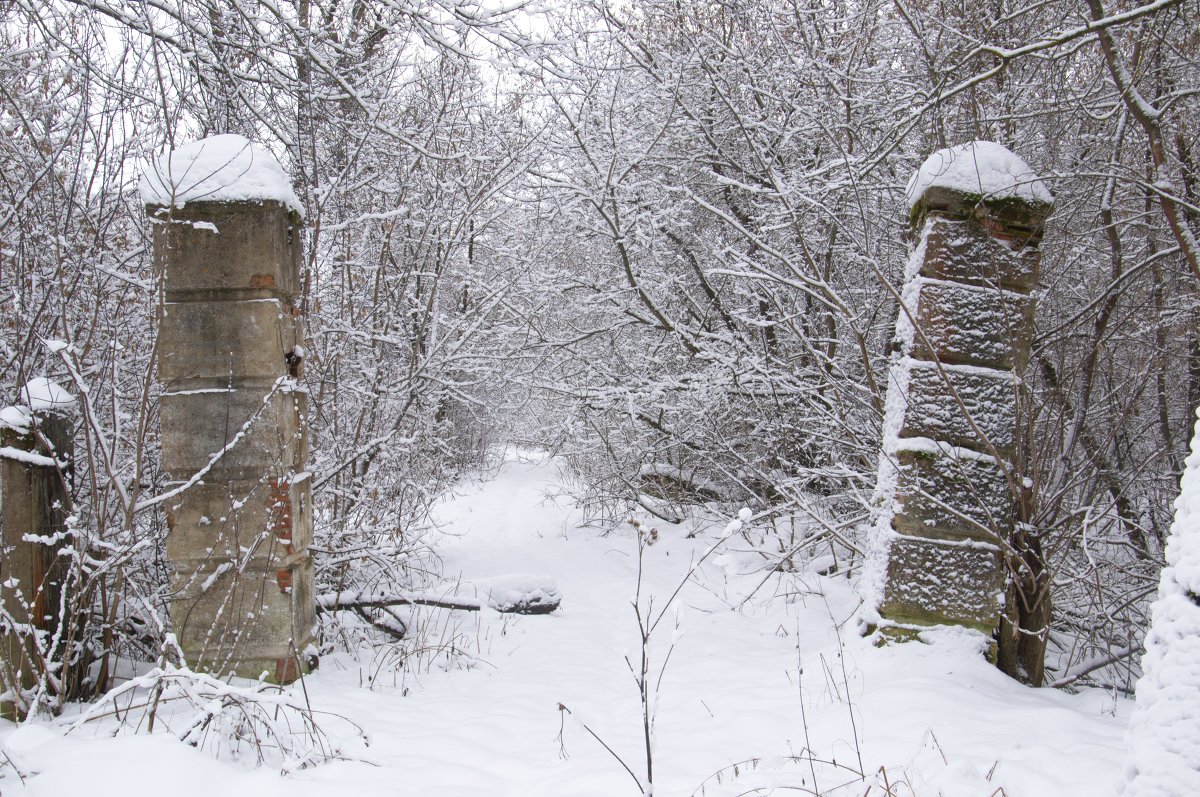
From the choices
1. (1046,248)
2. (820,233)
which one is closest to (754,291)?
(820,233)

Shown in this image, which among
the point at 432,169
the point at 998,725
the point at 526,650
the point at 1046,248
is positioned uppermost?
the point at 432,169

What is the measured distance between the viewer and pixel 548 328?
10.0 m

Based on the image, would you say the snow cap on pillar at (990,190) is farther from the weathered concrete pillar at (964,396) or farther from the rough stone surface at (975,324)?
the rough stone surface at (975,324)

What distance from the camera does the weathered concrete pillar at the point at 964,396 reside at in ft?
11.9

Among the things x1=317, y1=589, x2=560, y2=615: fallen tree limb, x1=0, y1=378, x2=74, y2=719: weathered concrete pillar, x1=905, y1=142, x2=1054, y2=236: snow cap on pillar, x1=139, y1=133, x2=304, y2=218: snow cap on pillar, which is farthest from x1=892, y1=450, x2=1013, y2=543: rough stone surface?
x1=0, y1=378, x2=74, y2=719: weathered concrete pillar

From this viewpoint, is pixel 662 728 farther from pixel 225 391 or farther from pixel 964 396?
pixel 225 391

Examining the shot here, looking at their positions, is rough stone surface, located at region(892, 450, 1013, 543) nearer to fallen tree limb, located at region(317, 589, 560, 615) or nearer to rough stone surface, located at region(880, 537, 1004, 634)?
rough stone surface, located at region(880, 537, 1004, 634)

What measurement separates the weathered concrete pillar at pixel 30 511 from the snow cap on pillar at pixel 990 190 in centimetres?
423

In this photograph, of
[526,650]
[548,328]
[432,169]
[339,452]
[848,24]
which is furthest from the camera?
[548,328]

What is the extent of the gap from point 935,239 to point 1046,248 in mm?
3141

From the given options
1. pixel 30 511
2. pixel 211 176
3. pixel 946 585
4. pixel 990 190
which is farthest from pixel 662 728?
pixel 211 176

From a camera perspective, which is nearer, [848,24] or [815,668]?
[815,668]

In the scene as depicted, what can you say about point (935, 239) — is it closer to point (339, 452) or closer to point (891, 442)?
point (891, 442)

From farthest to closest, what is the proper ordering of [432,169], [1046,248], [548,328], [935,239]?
[548,328] < [432,169] < [1046,248] < [935,239]
